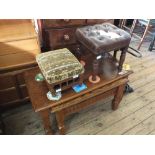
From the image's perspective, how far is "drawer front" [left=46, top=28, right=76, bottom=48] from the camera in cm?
165

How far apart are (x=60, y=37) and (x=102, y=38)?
1.81ft

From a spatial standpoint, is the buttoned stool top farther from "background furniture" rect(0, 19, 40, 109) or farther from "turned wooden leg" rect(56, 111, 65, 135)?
"turned wooden leg" rect(56, 111, 65, 135)

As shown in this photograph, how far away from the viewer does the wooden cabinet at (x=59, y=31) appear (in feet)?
5.25

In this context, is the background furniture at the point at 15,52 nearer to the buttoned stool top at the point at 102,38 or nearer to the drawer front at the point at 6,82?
the drawer front at the point at 6,82

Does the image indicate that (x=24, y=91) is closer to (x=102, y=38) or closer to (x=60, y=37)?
(x=60, y=37)

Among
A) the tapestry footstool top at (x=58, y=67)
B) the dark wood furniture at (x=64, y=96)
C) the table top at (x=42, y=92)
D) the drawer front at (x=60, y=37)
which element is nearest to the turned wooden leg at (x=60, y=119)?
the dark wood furniture at (x=64, y=96)

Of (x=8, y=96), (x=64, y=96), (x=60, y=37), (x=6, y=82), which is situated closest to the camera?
(x=64, y=96)

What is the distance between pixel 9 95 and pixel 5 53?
1.41ft

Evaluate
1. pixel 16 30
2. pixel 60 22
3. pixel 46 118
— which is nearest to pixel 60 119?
pixel 46 118

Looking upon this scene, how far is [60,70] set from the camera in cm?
112

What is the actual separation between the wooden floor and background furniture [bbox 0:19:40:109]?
0.89 ft

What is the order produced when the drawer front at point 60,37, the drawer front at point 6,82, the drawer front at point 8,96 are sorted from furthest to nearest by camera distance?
the drawer front at point 60,37 → the drawer front at point 8,96 → the drawer front at point 6,82

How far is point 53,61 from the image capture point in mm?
1181
